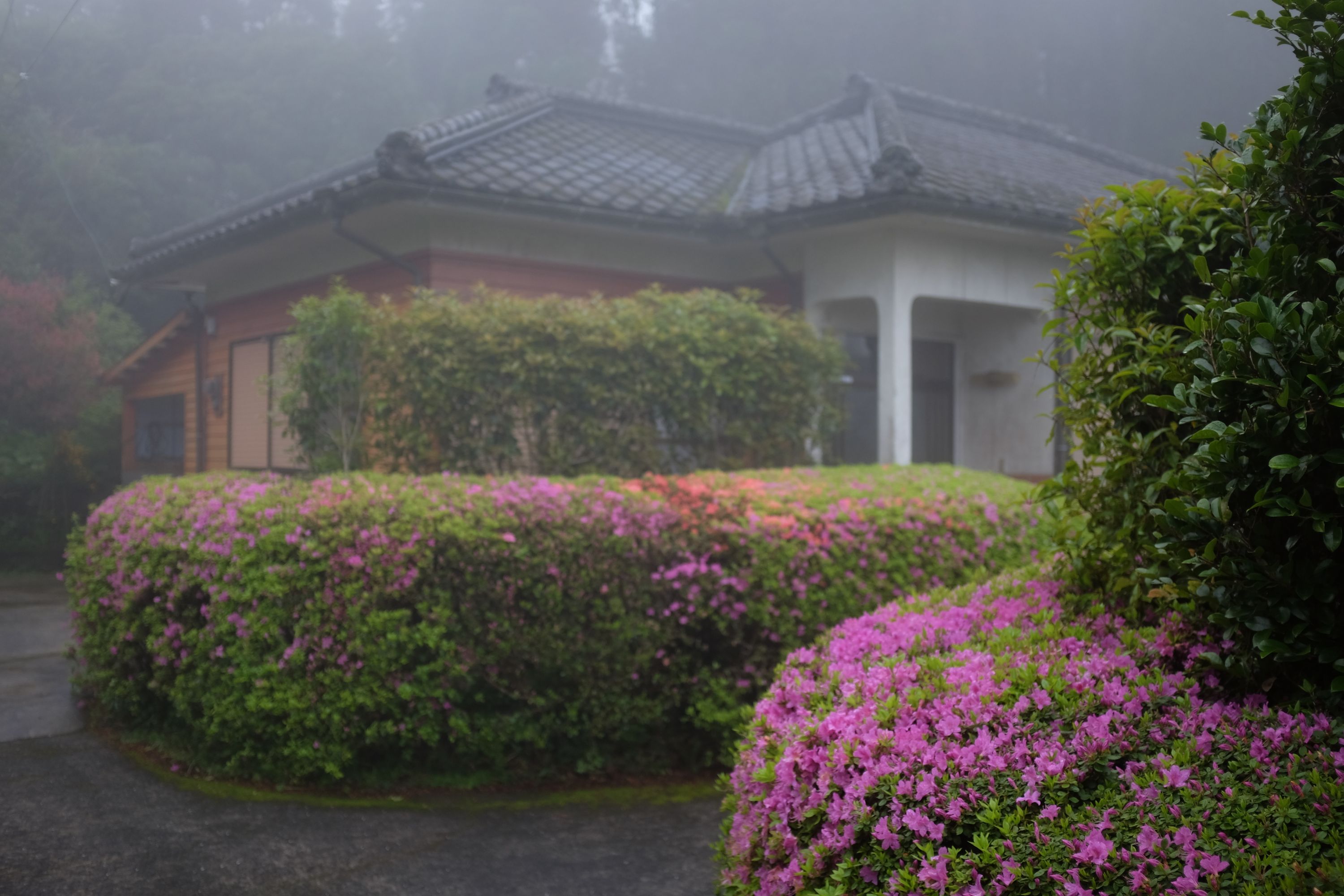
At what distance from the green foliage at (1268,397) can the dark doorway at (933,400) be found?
9990 millimetres

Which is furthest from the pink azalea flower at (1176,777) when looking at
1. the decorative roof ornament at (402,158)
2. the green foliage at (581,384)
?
the decorative roof ornament at (402,158)

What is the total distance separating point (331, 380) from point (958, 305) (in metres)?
8.00

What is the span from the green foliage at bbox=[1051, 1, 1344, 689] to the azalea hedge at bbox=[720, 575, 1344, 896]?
180mm

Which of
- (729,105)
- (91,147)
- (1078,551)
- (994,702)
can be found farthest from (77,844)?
(729,105)

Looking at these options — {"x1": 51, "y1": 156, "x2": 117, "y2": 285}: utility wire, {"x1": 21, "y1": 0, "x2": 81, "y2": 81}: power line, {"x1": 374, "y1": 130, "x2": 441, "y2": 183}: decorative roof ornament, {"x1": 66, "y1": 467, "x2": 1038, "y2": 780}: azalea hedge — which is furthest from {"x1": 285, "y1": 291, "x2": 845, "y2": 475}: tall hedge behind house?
{"x1": 21, "y1": 0, "x2": 81, "y2": 81}: power line

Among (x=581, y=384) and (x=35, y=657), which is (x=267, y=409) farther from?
(x=35, y=657)

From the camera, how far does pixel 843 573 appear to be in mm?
5016

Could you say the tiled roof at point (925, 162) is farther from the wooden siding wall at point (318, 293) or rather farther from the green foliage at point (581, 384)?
the green foliage at point (581, 384)

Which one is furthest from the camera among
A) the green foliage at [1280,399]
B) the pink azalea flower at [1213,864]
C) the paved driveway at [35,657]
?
the paved driveway at [35,657]

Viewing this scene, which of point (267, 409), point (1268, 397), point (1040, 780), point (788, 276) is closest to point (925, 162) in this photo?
point (788, 276)

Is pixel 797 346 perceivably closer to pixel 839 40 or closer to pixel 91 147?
pixel 91 147

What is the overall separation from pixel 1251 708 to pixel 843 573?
10.00ft

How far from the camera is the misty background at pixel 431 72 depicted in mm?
5477

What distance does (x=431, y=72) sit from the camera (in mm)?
18062
